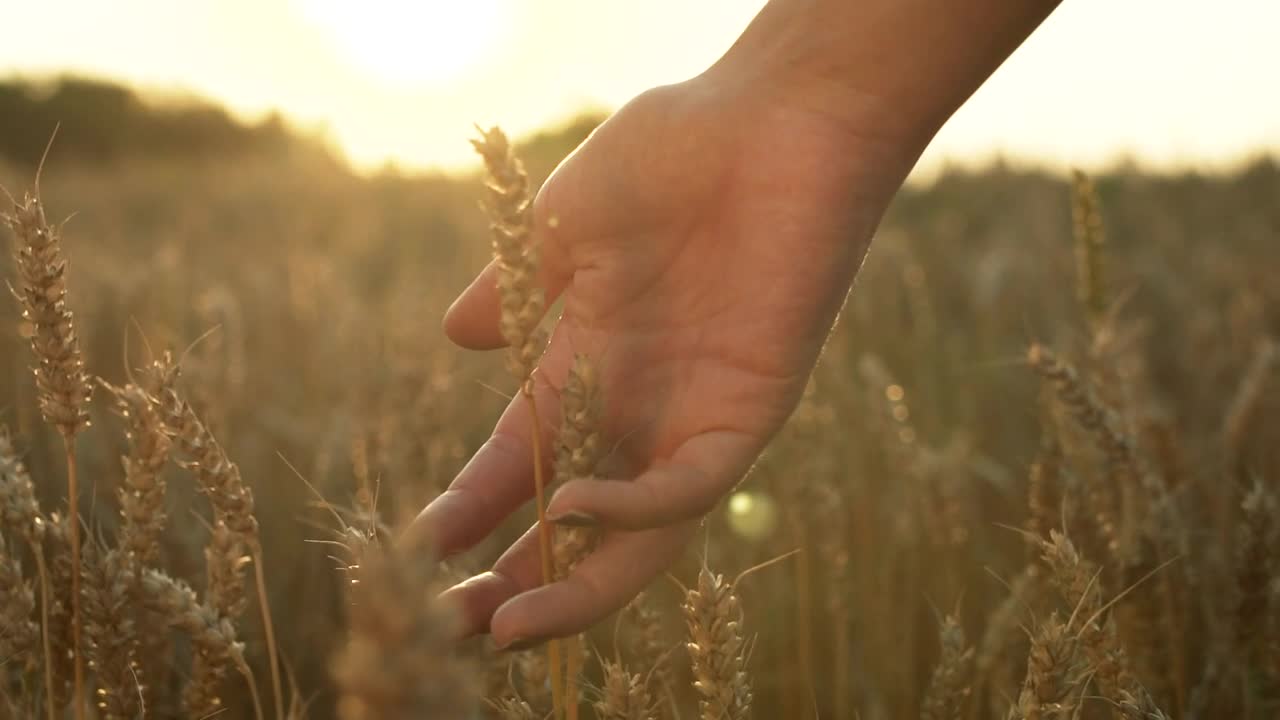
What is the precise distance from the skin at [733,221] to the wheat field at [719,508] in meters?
0.28

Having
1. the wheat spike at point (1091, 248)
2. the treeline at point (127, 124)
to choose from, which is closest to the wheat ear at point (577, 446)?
the wheat spike at point (1091, 248)

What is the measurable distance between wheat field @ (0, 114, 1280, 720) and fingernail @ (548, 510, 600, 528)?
7cm

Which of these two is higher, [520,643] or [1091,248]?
[1091,248]

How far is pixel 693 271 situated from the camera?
1.86 m

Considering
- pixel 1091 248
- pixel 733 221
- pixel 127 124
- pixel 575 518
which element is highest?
pixel 127 124

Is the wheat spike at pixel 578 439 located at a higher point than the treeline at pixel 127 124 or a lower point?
lower

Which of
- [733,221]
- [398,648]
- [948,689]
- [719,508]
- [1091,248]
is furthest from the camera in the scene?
[719,508]

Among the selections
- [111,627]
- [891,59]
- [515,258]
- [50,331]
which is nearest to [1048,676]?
[515,258]

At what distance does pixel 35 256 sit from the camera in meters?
1.36

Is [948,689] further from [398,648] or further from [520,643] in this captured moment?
[398,648]

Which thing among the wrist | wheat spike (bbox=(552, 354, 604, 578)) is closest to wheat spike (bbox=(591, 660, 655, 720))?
wheat spike (bbox=(552, 354, 604, 578))

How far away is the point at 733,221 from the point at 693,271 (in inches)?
4.5

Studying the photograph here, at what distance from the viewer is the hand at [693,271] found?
1667 mm

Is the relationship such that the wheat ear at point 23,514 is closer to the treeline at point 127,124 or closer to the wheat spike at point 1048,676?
the wheat spike at point 1048,676
